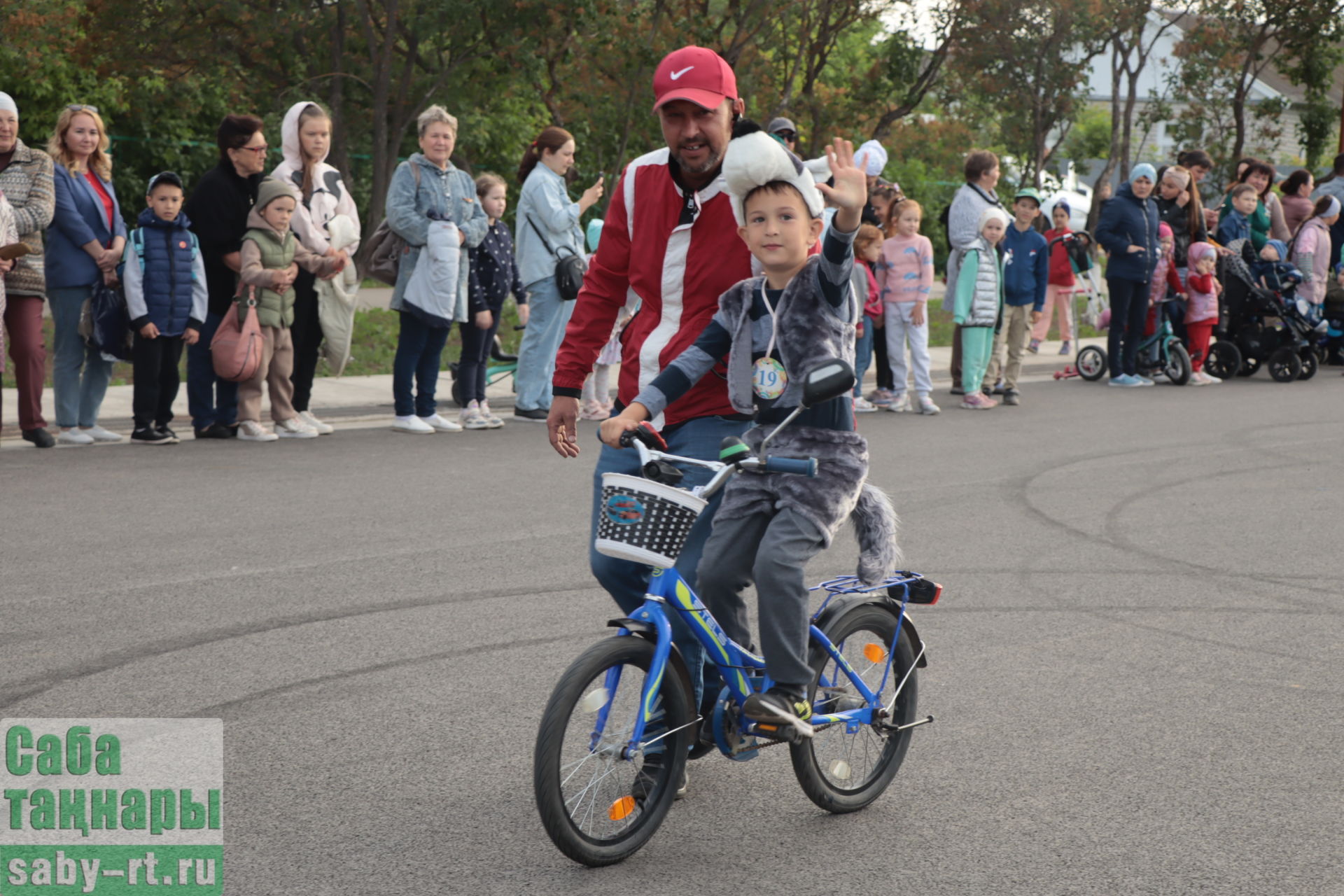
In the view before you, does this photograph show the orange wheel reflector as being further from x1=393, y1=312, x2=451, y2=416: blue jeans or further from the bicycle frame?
x1=393, y1=312, x2=451, y2=416: blue jeans

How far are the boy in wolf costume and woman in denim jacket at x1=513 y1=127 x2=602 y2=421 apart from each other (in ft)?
25.2

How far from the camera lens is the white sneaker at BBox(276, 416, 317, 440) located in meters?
10.8

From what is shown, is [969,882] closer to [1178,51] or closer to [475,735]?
[475,735]

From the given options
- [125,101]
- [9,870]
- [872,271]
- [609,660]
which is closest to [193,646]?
[9,870]

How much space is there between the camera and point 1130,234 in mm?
14734

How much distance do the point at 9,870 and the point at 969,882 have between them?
2.29 meters

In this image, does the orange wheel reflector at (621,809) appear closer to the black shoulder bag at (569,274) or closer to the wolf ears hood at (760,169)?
the wolf ears hood at (760,169)

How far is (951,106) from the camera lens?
47.4 m

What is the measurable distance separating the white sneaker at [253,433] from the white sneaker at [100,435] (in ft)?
2.60

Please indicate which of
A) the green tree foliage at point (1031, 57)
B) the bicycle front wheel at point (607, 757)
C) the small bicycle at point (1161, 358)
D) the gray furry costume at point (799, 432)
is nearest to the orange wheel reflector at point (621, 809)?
the bicycle front wheel at point (607, 757)

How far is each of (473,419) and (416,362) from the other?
60 cm

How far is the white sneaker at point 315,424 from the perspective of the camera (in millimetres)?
10969

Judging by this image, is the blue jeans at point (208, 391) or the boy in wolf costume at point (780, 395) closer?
the boy in wolf costume at point (780, 395)

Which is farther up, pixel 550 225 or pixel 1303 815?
pixel 550 225
